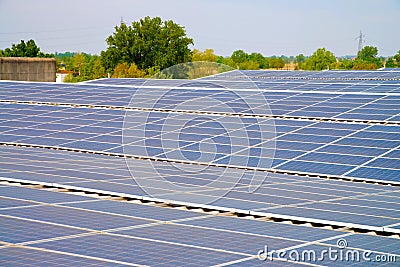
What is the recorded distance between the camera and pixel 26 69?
179 feet

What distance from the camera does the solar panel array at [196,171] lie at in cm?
1258

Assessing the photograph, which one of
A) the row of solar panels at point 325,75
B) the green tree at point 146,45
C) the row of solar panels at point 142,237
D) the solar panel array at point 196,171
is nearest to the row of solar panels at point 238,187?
the solar panel array at point 196,171

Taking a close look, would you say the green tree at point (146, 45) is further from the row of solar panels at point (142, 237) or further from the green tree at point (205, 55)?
the row of solar panels at point (142, 237)

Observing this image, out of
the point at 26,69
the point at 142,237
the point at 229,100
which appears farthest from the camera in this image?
the point at 26,69

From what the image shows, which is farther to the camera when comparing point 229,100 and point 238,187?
point 229,100

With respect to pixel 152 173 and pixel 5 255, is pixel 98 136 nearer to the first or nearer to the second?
pixel 152 173

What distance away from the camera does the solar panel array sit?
41.3 ft

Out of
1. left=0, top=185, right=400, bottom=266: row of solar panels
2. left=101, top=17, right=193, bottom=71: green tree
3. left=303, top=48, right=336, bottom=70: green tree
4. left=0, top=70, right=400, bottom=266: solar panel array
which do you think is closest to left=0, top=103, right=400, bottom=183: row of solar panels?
left=0, top=70, right=400, bottom=266: solar panel array

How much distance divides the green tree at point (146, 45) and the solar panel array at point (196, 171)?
73.8m

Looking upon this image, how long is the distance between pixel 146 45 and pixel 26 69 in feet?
200

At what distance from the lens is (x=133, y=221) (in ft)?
46.4

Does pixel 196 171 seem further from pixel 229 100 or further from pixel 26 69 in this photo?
pixel 26 69

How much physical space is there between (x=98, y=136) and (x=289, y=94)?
12371 millimetres

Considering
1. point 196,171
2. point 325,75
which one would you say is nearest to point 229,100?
point 196,171
